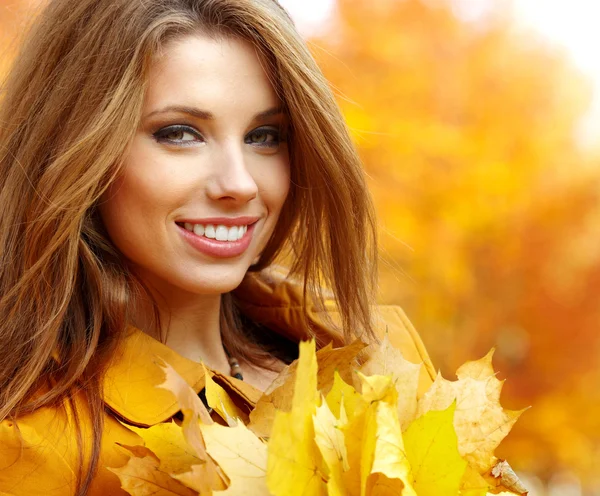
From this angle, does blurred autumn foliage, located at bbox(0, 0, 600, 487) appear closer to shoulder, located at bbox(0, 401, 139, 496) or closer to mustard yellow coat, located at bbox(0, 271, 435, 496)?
mustard yellow coat, located at bbox(0, 271, 435, 496)

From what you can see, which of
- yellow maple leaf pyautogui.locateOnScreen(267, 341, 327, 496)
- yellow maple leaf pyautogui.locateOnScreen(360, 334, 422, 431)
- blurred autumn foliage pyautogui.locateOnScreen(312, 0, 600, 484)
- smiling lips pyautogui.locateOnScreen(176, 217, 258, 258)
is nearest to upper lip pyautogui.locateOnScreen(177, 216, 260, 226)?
smiling lips pyautogui.locateOnScreen(176, 217, 258, 258)

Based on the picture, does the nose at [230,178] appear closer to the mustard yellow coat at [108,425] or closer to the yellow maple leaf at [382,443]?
the mustard yellow coat at [108,425]

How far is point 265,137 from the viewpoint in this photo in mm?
2273

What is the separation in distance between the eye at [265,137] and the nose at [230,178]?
12cm

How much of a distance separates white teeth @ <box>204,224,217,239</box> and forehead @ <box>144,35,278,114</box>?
0.25 m

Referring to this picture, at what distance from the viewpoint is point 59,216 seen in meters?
2.10

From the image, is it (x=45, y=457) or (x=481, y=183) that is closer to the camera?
(x=45, y=457)

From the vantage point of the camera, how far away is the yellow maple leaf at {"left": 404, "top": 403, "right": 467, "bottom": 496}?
53.3 inches

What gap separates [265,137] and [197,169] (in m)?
0.23

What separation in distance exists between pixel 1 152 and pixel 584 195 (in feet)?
10.4

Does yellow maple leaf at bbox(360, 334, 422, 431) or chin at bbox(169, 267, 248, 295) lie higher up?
chin at bbox(169, 267, 248, 295)

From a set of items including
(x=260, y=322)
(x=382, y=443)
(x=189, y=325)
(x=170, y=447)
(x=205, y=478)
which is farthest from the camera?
(x=260, y=322)

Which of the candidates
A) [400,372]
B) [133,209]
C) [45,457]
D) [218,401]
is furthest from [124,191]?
[400,372]

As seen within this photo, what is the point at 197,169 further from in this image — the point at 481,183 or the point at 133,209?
the point at 481,183
